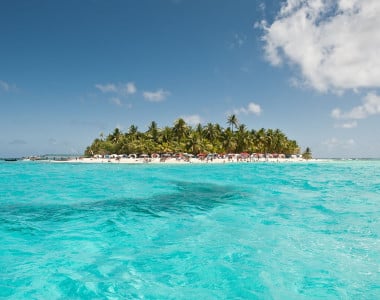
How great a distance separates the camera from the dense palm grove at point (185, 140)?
250ft

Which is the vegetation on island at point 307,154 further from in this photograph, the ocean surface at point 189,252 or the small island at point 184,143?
the ocean surface at point 189,252

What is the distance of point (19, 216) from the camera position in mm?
12070

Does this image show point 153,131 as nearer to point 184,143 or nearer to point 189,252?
point 184,143

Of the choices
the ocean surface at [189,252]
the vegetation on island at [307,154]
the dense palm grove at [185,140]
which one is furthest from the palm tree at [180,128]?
the ocean surface at [189,252]

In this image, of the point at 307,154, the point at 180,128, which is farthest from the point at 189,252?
the point at 307,154

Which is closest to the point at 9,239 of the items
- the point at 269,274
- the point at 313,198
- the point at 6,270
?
the point at 6,270

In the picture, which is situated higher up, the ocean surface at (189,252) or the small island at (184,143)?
the small island at (184,143)

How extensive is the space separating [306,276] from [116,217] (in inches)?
314

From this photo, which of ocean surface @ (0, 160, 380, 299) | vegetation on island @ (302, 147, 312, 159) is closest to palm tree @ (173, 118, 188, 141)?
vegetation on island @ (302, 147, 312, 159)

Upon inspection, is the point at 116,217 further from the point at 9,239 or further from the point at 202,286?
the point at 202,286

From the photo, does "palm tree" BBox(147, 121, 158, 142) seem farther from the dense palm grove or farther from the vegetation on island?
the vegetation on island

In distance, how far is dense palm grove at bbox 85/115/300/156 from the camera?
76.2 m

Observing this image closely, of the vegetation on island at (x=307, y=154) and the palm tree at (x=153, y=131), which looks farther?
the vegetation on island at (x=307, y=154)

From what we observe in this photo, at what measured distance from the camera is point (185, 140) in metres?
78.6
